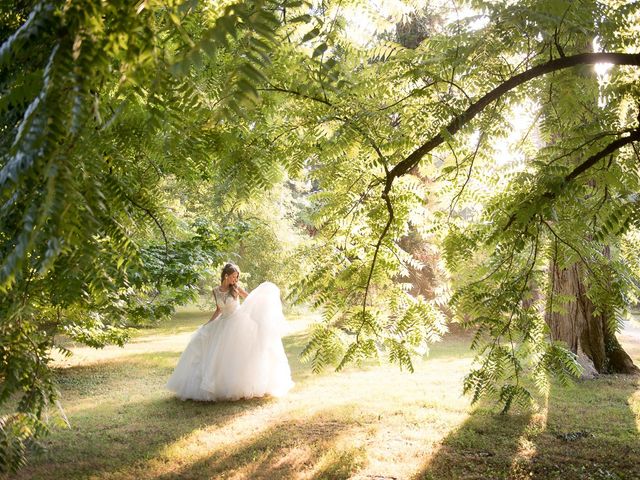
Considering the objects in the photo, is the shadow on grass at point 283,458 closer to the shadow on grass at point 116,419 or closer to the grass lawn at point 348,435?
the grass lawn at point 348,435

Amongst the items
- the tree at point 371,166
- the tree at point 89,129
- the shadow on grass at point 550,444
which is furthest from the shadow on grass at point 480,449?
the tree at point 89,129

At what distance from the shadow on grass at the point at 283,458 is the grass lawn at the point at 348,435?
1 centimetres

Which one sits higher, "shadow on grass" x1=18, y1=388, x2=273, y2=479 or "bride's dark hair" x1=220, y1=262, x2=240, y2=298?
"bride's dark hair" x1=220, y1=262, x2=240, y2=298

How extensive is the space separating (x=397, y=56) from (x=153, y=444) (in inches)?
228

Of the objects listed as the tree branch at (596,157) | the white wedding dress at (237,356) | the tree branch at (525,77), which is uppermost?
the tree branch at (525,77)

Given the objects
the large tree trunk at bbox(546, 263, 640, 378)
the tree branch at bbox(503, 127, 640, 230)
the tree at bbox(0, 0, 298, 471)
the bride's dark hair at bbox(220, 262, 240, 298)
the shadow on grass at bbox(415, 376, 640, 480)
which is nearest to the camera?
the tree at bbox(0, 0, 298, 471)

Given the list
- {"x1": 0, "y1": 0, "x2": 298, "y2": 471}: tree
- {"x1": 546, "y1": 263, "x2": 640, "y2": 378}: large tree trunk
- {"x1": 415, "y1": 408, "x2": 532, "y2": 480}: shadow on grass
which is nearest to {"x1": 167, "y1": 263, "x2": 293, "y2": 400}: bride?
{"x1": 415, "y1": 408, "x2": 532, "y2": 480}: shadow on grass

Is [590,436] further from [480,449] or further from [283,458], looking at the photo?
[283,458]

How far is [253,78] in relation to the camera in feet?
3.25

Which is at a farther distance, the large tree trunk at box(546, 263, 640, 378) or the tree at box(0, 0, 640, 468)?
the large tree trunk at box(546, 263, 640, 378)

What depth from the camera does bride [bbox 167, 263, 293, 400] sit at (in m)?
9.24

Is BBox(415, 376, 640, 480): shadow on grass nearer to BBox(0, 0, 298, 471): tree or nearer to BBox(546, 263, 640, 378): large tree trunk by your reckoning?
BBox(546, 263, 640, 378): large tree trunk

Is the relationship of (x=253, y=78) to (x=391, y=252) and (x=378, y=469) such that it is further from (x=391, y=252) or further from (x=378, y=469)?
(x=378, y=469)

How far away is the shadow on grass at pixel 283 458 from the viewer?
19.6 feet
